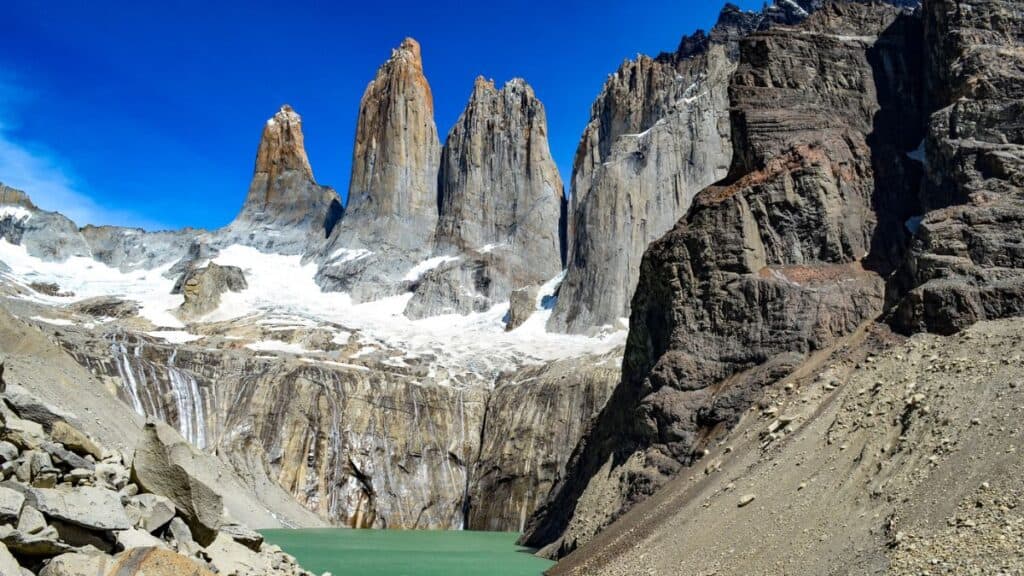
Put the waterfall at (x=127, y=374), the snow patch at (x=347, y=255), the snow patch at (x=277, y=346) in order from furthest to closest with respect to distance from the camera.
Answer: the snow patch at (x=347, y=255) < the snow patch at (x=277, y=346) < the waterfall at (x=127, y=374)

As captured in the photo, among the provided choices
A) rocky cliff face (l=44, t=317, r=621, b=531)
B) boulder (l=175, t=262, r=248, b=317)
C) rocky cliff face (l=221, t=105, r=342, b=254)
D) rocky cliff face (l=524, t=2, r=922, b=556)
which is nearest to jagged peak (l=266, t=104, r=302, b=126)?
rocky cliff face (l=221, t=105, r=342, b=254)

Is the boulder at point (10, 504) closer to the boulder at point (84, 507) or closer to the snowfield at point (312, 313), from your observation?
the boulder at point (84, 507)

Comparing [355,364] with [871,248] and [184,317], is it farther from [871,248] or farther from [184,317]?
[871,248]

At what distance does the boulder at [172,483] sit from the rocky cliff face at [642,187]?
85661mm

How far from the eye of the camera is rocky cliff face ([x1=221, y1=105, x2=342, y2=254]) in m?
154

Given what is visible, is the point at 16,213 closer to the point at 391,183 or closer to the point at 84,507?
the point at 391,183

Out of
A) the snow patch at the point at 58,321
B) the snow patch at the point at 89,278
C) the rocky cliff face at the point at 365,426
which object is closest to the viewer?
the rocky cliff face at the point at 365,426

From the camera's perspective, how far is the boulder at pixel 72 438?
14.8 metres

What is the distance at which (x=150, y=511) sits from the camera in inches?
595

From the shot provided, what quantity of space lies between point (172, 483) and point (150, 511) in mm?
815

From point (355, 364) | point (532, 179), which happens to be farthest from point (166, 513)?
point (532, 179)

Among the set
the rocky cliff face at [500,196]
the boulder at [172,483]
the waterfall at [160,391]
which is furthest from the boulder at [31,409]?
the rocky cliff face at [500,196]

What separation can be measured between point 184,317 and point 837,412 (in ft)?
319

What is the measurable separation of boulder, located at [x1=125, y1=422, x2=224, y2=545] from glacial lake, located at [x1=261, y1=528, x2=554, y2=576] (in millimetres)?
18281
